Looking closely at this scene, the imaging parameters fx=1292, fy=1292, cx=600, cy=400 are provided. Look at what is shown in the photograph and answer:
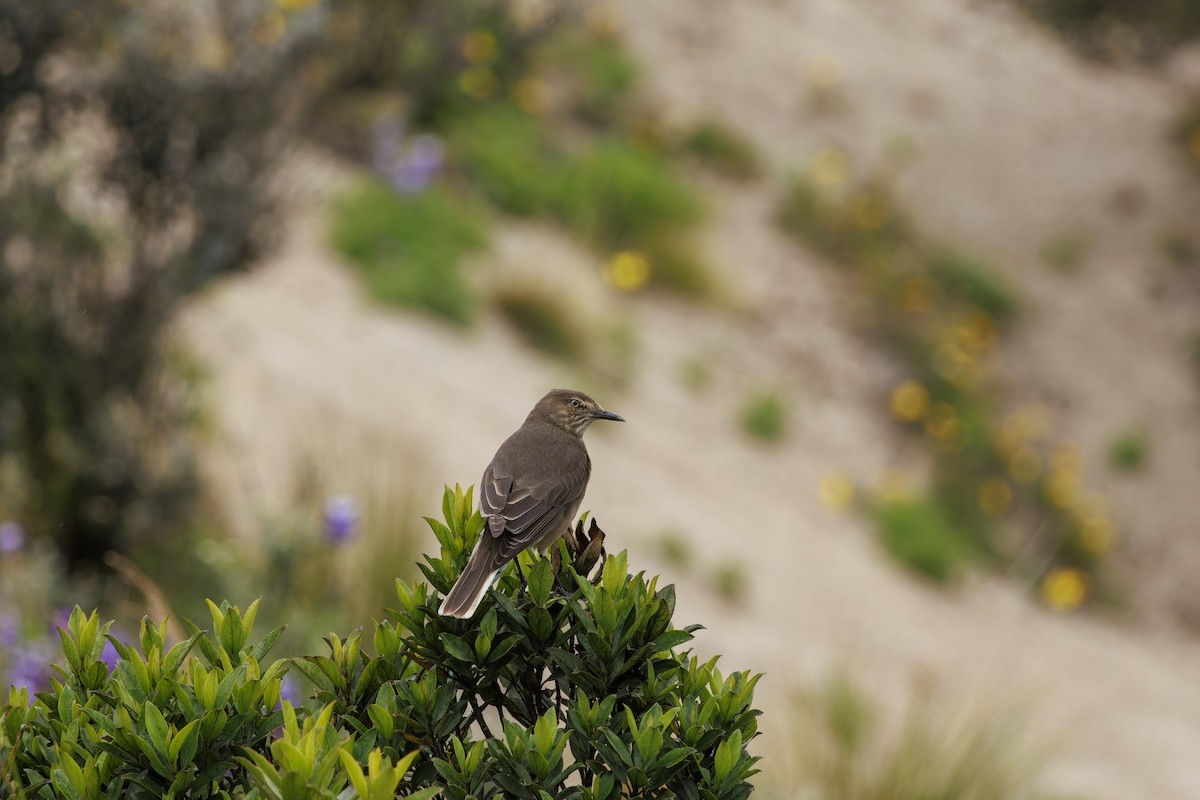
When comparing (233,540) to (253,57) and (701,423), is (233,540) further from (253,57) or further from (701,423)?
(701,423)

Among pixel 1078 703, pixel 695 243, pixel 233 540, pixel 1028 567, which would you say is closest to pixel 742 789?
pixel 233 540

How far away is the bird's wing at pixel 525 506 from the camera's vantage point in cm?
246

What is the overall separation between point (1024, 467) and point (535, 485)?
27.2 ft

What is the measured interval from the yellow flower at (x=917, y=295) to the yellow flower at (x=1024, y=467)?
1.79 metres

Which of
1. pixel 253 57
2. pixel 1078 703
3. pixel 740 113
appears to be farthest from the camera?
pixel 740 113

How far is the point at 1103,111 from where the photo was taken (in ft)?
47.1

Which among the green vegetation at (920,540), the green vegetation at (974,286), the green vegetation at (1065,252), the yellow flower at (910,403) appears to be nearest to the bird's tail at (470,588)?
the green vegetation at (920,540)

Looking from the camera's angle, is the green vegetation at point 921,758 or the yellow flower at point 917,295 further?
the yellow flower at point 917,295

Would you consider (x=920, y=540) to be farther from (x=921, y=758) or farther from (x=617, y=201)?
(x=921, y=758)

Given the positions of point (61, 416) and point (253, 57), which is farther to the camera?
point (253, 57)

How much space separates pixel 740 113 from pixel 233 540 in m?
8.50

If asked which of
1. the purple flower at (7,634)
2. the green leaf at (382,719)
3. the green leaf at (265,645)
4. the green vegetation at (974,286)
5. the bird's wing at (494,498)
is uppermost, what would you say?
the green vegetation at (974,286)

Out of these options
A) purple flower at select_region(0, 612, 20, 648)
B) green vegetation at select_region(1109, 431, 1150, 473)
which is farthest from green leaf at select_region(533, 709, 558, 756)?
green vegetation at select_region(1109, 431, 1150, 473)

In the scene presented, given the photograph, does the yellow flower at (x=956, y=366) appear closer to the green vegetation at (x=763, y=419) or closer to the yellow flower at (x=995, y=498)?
the yellow flower at (x=995, y=498)
